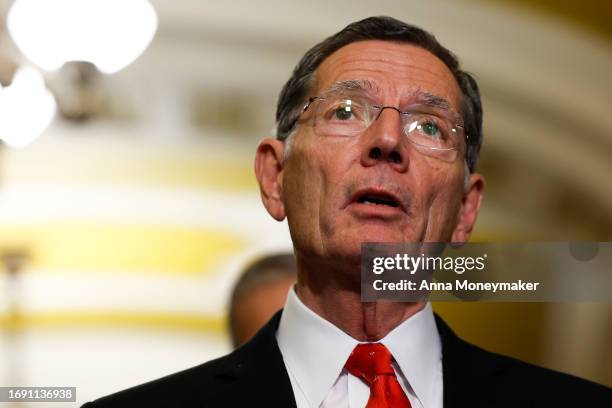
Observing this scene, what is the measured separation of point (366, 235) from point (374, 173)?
0.38ft

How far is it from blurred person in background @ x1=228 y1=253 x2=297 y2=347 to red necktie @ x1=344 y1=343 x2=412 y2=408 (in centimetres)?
51

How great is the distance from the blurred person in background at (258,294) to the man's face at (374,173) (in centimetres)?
35

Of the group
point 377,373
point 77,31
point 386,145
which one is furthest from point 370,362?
point 77,31

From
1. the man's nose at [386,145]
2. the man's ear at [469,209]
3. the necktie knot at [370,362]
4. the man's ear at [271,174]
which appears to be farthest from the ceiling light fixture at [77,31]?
the necktie knot at [370,362]

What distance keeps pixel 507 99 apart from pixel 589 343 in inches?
24.0

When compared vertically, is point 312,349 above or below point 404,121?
below

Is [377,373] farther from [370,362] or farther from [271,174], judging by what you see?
→ [271,174]

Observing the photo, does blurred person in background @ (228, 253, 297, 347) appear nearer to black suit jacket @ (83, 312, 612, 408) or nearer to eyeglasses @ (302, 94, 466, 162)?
black suit jacket @ (83, 312, 612, 408)

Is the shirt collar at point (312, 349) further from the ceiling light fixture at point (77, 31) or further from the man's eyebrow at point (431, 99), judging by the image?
the ceiling light fixture at point (77, 31)

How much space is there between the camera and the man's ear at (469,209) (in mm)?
1972

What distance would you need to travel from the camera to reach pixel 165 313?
2.22m

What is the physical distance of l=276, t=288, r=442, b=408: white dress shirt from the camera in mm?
1751

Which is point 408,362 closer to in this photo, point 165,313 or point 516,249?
point 516,249

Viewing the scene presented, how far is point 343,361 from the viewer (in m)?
1.77
